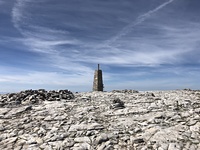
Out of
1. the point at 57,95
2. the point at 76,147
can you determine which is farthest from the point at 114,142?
the point at 57,95

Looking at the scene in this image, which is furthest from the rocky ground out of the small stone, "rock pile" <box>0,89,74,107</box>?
"rock pile" <box>0,89,74,107</box>

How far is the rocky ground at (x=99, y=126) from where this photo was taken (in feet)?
33.4

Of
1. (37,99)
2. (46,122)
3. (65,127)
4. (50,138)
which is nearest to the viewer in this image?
(50,138)

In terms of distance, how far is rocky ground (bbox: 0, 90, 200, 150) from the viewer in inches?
400

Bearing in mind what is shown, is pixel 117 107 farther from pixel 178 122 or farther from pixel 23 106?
pixel 23 106

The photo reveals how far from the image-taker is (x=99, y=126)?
12242 millimetres

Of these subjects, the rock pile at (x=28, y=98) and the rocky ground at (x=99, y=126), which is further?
the rock pile at (x=28, y=98)

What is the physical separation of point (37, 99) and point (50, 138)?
808 cm

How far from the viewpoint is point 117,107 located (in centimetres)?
1609

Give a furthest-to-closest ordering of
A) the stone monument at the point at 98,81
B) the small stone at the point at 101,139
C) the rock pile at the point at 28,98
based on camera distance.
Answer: the stone monument at the point at 98,81
the rock pile at the point at 28,98
the small stone at the point at 101,139

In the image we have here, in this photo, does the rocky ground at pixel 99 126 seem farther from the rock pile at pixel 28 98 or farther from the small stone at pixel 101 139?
the rock pile at pixel 28 98

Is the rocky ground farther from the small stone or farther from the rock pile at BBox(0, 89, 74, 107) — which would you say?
the rock pile at BBox(0, 89, 74, 107)

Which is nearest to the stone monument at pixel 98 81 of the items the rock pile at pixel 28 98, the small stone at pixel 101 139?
the rock pile at pixel 28 98

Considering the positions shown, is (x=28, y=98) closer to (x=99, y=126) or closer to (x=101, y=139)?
(x=99, y=126)
